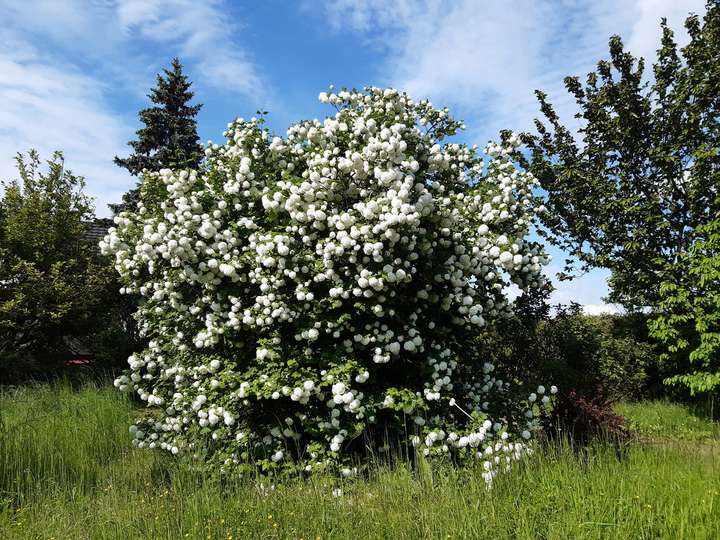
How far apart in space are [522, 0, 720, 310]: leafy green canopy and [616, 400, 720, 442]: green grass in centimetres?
181

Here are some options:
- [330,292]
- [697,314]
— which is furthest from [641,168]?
[330,292]

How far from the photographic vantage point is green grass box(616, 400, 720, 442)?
313 inches

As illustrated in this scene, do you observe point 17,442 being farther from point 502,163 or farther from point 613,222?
point 613,222

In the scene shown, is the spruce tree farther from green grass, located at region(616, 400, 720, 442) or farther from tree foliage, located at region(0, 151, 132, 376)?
green grass, located at region(616, 400, 720, 442)

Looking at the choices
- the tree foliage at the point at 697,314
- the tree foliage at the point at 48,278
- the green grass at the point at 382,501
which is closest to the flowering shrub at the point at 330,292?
the green grass at the point at 382,501

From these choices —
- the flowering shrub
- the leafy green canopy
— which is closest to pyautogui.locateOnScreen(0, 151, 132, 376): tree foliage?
the flowering shrub

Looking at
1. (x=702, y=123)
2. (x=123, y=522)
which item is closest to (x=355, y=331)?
(x=123, y=522)

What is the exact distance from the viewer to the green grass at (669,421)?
313 inches

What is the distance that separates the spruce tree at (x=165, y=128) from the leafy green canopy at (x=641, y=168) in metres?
12.5

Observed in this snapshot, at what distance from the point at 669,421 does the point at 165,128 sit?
17.3m

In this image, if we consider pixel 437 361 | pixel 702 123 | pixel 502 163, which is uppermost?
pixel 702 123

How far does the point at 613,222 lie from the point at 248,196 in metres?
7.12

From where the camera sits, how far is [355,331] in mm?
5074

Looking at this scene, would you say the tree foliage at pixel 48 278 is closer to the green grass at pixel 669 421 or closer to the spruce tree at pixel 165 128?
the spruce tree at pixel 165 128
